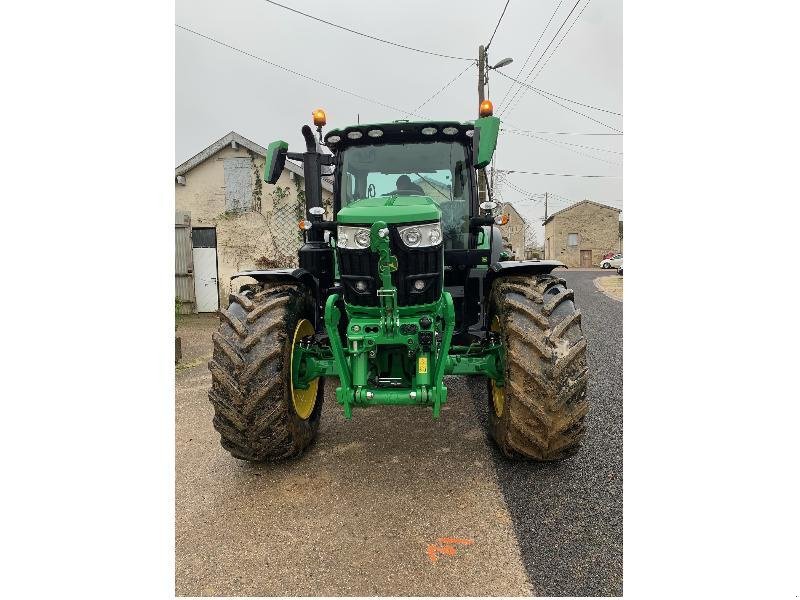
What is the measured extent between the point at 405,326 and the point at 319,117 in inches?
66.1

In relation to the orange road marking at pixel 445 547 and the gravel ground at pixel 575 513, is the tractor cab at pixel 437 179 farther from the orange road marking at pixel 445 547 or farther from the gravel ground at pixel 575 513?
the orange road marking at pixel 445 547

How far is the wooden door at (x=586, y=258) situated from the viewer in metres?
38.2

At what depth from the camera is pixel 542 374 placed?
8.66 ft

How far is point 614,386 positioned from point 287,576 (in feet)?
11.8

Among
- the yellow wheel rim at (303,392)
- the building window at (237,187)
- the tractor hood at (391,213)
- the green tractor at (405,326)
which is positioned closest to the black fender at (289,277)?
the green tractor at (405,326)

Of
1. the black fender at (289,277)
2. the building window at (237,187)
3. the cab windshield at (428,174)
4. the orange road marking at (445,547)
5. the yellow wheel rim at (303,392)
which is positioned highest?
the building window at (237,187)

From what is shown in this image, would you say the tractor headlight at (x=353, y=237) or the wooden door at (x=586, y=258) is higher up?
the wooden door at (x=586, y=258)

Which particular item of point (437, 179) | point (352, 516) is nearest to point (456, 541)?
point (352, 516)

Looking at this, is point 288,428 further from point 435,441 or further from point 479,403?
point 479,403

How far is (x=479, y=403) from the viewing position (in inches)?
171

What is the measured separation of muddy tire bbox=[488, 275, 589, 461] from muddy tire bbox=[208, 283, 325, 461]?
4.50ft

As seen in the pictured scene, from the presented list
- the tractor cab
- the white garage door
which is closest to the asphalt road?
the tractor cab

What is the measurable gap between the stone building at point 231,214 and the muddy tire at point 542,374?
8325mm
